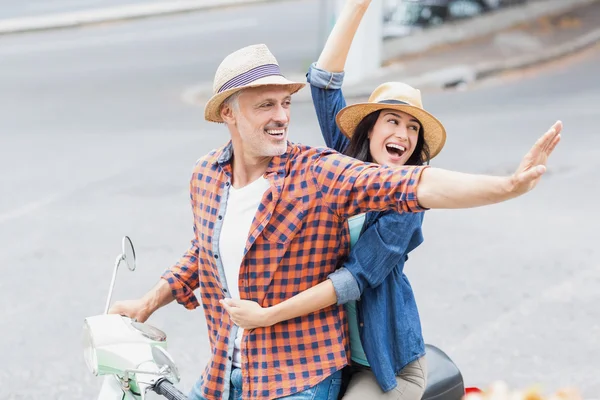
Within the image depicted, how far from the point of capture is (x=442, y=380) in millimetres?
3566

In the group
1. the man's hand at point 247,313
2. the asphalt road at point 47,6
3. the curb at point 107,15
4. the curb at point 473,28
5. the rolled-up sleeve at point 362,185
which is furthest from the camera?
the asphalt road at point 47,6

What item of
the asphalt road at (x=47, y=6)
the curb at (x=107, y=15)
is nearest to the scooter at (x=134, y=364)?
the curb at (x=107, y=15)

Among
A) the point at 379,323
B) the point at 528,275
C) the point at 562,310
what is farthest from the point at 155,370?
the point at 528,275

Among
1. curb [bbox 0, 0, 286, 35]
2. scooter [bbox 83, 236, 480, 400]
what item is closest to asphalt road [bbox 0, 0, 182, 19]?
curb [bbox 0, 0, 286, 35]

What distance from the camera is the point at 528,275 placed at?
7.57 meters

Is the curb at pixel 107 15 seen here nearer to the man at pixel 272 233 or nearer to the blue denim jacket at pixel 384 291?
the man at pixel 272 233

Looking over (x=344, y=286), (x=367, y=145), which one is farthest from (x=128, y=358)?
(x=367, y=145)

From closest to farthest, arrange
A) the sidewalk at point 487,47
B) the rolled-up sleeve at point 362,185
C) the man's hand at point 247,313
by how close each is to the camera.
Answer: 1. the rolled-up sleeve at point 362,185
2. the man's hand at point 247,313
3. the sidewalk at point 487,47

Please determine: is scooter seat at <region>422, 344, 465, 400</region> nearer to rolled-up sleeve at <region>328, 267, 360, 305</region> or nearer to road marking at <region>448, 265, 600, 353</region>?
rolled-up sleeve at <region>328, 267, 360, 305</region>

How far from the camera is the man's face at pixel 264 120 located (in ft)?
10.4

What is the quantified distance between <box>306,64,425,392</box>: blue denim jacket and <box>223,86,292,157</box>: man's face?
1.39 feet

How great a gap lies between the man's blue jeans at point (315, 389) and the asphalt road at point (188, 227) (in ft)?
9.23

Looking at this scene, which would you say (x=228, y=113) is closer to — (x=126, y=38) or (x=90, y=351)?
(x=90, y=351)

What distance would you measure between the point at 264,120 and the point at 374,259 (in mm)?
579
